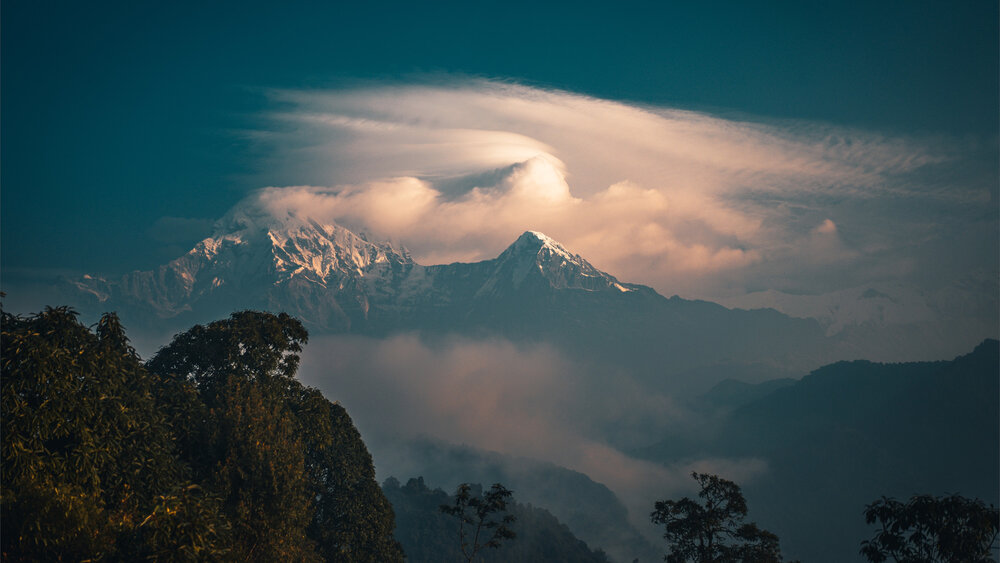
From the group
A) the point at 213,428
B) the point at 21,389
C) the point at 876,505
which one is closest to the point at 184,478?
the point at 213,428

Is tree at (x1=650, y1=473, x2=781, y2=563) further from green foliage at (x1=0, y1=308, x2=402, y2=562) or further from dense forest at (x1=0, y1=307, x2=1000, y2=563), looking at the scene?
green foliage at (x1=0, y1=308, x2=402, y2=562)

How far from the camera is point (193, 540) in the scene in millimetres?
20547

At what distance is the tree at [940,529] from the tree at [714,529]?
11786 mm

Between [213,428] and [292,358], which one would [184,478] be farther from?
[292,358]

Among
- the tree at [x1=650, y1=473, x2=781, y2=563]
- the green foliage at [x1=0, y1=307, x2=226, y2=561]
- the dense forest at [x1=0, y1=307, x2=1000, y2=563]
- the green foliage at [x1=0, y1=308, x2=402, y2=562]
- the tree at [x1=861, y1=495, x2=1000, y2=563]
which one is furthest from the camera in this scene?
the tree at [x1=650, y1=473, x2=781, y2=563]

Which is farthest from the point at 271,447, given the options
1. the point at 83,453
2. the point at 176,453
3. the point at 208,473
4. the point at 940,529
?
the point at 940,529

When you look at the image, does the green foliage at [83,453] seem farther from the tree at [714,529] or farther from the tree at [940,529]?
the tree at [714,529]

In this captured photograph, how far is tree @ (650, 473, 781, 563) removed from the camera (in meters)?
37.6

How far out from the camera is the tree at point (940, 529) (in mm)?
23297

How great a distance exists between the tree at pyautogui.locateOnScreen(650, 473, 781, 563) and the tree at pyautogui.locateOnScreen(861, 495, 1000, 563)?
38.7ft

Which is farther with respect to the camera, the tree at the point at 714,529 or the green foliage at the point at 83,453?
the tree at the point at 714,529

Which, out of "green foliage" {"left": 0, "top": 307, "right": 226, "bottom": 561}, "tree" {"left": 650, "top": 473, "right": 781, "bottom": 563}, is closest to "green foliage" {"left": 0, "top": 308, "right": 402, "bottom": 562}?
"green foliage" {"left": 0, "top": 307, "right": 226, "bottom": 561}

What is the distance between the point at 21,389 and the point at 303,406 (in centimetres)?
2428

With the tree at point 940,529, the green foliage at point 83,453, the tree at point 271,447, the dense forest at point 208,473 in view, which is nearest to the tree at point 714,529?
the dense forest at point 208,473
